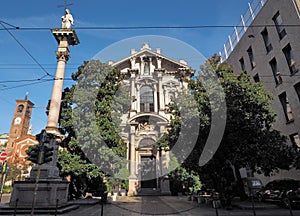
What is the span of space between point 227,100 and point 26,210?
34.5 ft

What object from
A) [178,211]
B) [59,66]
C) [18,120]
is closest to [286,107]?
[178,211]

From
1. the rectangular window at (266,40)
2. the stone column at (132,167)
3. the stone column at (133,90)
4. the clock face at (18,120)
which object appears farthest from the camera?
the clock face at (18,120)

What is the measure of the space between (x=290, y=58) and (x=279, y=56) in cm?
89

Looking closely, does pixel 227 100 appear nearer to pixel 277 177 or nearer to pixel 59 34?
pixel 277 177

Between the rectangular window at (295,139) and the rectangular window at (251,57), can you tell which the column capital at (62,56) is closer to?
the rectangular window at (295,139)

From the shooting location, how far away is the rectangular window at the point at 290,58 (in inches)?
588

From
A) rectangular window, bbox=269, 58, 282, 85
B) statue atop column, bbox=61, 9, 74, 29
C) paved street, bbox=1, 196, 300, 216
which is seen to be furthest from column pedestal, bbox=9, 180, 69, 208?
rectangular window, bbox=269, 58, 282, 85

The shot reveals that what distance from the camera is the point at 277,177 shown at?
52.6ft

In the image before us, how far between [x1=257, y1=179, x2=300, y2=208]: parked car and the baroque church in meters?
9.28

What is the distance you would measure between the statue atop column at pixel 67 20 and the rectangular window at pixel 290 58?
52.9ft

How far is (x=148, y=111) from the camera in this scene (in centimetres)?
2527

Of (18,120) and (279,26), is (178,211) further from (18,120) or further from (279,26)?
(18,120)

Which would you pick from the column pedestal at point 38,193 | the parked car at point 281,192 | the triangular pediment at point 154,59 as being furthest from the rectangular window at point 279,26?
the column pedestal at point 38,193

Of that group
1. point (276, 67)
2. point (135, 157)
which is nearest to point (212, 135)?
point (276, 67)
